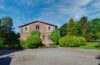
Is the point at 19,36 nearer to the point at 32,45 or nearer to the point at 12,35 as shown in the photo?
the point at 12,35

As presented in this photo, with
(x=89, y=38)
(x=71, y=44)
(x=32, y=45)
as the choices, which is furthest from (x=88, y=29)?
(x=32, y=45)

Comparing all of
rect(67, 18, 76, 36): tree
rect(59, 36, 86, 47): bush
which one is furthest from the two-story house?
rect(67, 18, 76, 36): tree

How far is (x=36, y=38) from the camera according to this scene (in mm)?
33875

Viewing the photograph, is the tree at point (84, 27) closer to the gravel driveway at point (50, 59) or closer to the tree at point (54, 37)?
the tree at point (54, 37)

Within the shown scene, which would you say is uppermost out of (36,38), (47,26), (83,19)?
(83,19)

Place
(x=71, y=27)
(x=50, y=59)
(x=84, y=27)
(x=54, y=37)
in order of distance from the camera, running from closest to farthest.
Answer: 1. (x=50, y=59)
2. (x=54, y=37)
3. (x=71, y=27)
4. (x=84, y=27)

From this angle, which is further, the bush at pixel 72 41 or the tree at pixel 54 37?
the tree at pixel 54 37

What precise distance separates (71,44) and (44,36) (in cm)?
Result: 950

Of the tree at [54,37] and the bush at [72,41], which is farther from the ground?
the tree at [54,37]

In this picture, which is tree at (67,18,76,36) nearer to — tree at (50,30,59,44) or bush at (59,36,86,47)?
tree at (50,30,59,44)

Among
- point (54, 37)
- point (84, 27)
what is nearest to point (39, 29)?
point (54, 37)

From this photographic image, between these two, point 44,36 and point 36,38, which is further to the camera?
point 44,36

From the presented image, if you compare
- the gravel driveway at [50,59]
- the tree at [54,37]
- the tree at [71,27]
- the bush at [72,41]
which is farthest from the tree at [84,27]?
the gravel driveway at [50,59]

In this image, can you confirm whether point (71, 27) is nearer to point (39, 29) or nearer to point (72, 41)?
point (39, 29)
